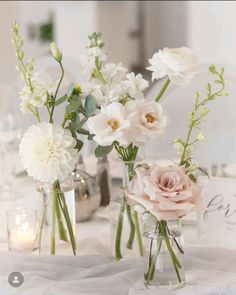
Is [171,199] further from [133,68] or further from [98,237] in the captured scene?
[133,68]

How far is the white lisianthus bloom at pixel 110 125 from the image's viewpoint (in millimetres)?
1127

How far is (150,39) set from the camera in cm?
645

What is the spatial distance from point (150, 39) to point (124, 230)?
208 inches

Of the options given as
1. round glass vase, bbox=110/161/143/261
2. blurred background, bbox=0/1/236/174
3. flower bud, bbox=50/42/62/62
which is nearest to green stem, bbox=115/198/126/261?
round glass vase, bbox=110/161/143/261

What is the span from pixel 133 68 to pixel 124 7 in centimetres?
123

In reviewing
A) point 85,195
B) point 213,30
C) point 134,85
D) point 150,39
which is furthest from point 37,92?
point 150,39

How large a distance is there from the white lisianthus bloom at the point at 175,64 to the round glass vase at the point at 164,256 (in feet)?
0.84

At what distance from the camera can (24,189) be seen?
1.91m

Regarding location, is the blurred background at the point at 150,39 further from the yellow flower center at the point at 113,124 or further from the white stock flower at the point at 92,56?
the yellow flower center at the point at 113,124

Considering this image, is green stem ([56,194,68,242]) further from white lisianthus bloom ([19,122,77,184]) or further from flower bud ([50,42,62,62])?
flower bud ([50,42,62,62])

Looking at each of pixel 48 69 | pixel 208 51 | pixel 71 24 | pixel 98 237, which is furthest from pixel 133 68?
→ pixel 98 237

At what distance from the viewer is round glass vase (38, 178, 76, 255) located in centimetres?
130

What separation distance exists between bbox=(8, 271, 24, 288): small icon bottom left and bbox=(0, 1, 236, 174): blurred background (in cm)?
85

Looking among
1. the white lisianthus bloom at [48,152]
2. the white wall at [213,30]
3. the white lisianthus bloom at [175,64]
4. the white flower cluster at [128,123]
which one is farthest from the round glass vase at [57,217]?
the white wall at [213,30]
